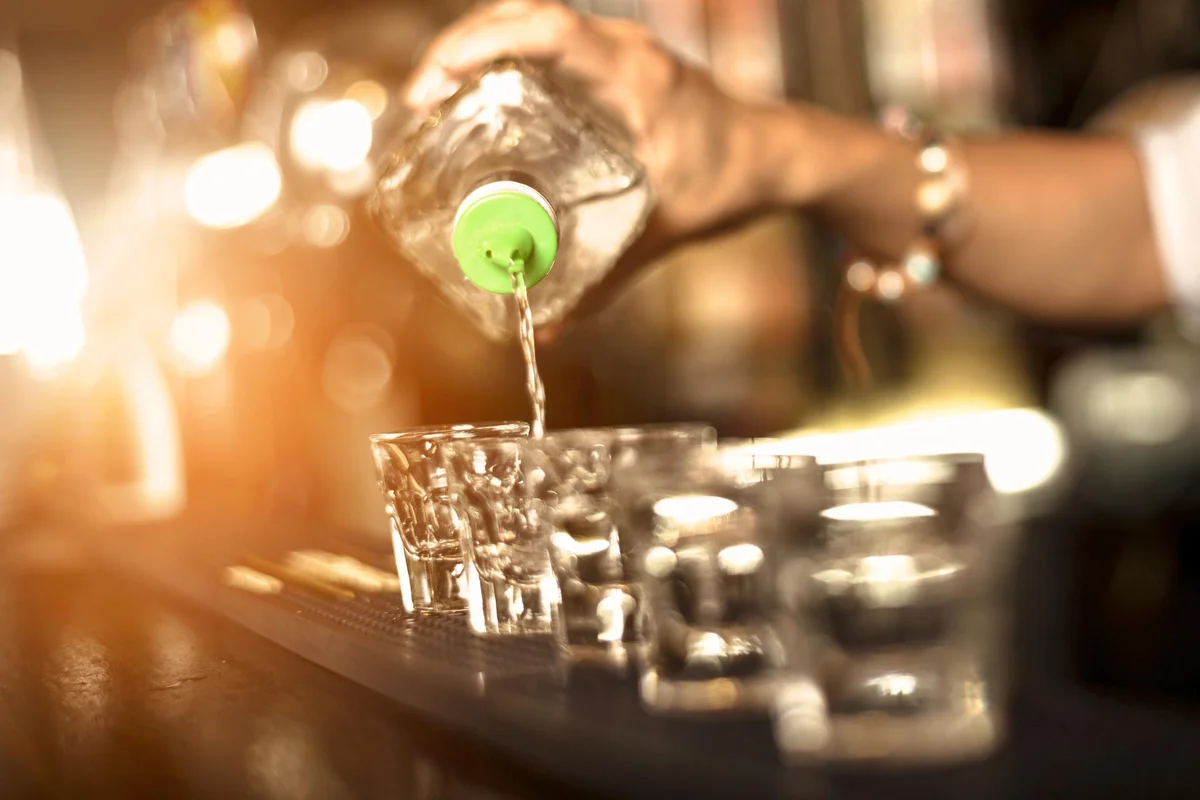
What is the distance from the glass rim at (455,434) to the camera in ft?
2.06

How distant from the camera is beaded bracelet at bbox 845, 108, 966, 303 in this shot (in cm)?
107

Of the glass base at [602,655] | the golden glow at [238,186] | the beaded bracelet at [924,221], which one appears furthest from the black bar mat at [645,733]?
the golden glow at [238,186]

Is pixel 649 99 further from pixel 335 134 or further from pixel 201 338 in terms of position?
pixel 201 338

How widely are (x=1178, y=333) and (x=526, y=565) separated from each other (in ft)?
6.99

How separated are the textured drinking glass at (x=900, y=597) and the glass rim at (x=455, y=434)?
0.26m

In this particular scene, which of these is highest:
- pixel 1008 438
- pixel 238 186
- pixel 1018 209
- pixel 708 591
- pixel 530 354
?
pixel 238 186

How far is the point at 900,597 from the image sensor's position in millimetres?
401

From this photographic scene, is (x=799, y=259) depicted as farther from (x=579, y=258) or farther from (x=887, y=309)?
(x=579, y=258)

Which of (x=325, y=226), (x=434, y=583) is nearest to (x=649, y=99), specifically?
(x=434, y=583)

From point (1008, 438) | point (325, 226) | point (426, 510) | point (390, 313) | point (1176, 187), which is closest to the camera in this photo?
point (426, 510)

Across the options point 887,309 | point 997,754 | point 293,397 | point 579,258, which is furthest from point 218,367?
point 887,309

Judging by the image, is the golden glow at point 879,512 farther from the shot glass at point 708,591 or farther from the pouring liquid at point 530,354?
the pouring liquid at point 530,354

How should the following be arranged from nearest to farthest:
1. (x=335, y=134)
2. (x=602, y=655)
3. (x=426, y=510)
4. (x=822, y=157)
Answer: (x=602, y=655) → (x=426, y=510) → (x=822, y=157) → (x=335, y=134)

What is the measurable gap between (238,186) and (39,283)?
0.31 meters
